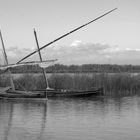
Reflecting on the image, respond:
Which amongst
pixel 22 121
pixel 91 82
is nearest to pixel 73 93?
pixel 91 82

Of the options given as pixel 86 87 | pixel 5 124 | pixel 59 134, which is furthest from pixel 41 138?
pixel 86 87

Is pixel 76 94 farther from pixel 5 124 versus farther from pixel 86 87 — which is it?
pixel 5 124

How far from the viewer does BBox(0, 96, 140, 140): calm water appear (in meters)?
22.8

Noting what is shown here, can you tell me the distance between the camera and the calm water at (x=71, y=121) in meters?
22.8

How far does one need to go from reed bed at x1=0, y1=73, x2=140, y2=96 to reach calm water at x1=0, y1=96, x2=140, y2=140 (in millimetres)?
9311

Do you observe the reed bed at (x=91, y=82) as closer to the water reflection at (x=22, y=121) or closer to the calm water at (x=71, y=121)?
the calm water at (x=71, y=121)

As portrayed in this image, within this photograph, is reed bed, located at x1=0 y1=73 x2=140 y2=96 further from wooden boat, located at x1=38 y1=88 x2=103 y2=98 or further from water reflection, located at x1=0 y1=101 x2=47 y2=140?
water reflection, located at x1=0 y1=101 x2=47 y2=140

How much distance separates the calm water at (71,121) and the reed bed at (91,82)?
9311mm

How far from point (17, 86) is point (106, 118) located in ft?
86.0

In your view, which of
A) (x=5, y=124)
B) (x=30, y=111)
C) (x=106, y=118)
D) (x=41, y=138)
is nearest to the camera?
(x=41, y=138)

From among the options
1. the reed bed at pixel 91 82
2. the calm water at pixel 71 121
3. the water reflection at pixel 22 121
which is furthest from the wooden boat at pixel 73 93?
the water reflection at pixel 22 121

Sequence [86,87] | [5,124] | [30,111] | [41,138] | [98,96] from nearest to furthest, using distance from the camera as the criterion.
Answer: [41,138], [5,124], [30,111], [98,96], [86,87]

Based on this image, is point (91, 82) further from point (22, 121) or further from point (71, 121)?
point (22, 121)

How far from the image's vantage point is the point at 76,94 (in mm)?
45812
